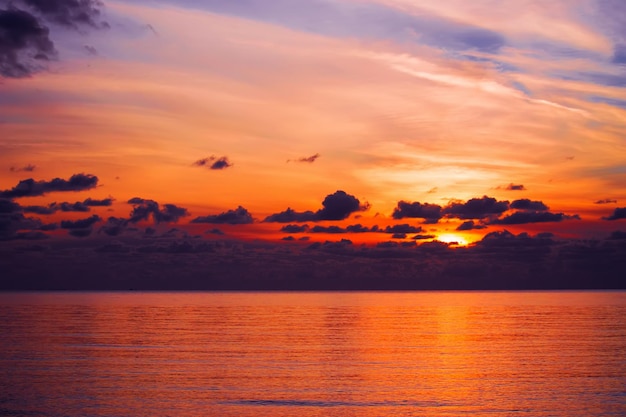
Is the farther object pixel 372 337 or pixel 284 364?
pixel 372 337

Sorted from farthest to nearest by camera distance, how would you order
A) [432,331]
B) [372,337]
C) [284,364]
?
[432,331], [372,337], [284,364]

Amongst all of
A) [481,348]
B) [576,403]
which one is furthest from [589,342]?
[576,403]

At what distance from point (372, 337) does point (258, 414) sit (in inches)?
2055

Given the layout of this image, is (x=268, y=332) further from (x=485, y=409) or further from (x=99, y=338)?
(x=485, y=409)

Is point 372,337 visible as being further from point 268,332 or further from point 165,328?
point 165,328

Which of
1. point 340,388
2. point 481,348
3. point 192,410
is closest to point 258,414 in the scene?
point 192,410

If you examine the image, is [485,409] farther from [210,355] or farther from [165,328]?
[165,328]

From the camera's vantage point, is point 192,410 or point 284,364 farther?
point 284,364

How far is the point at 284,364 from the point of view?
2557 inches

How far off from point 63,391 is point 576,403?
1449 inches

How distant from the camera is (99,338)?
292 feet

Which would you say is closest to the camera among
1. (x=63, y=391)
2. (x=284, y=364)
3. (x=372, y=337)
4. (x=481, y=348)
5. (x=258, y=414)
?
(x=258, y=414)

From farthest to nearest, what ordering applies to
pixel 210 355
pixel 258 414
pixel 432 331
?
pixel 432 331, pixel 210 355, pixel 258 414

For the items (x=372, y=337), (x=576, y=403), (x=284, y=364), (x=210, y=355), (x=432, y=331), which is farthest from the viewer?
(x=432, y=331)
